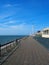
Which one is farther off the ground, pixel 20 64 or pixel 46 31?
pixel 46 31

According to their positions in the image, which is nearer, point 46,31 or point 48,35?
point 48,35

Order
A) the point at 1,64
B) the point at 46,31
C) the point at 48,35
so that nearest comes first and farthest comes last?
the point at 1,64
the point at 48,35
the point at 46,31

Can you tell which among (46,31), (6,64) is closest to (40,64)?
(6,64)

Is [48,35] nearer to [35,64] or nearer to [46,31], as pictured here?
[46,31]

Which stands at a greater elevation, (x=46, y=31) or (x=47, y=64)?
(x=46, y=31)

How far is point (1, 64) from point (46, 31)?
85801 millimetres

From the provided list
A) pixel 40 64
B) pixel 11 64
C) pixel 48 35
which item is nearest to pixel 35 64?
pixel 40 64

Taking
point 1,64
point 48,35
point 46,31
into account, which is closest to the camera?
point 1,64

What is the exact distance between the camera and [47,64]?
44.7 ft

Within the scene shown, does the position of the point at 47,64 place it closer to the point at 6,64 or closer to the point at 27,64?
the point at 27,64

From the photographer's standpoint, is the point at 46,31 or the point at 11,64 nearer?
the point at 11,64

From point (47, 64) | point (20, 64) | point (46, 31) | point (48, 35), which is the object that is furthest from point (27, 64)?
point (46, 31)

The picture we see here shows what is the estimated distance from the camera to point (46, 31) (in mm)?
98312

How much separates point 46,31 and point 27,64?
8548 centimetres
